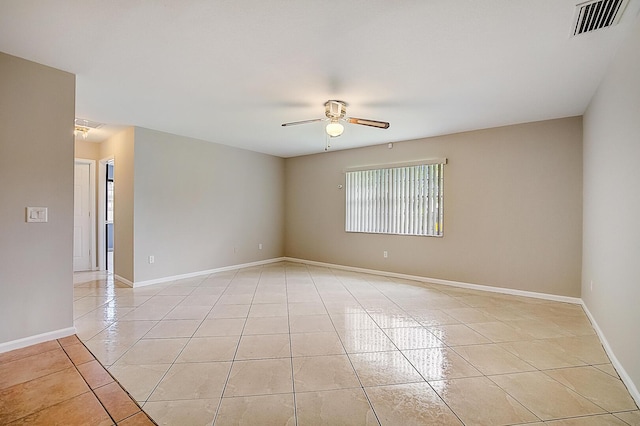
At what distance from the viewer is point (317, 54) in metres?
2.39

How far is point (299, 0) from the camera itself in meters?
1.79

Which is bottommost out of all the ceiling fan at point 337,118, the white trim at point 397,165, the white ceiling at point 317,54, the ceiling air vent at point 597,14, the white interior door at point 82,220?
the white interior door at point 82,220

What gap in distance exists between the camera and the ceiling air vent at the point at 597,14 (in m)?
1.81

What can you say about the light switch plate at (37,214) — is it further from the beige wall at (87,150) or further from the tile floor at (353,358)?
the beige wall at (87,150)

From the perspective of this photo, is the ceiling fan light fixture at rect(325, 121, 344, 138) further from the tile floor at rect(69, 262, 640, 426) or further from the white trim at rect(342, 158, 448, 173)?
the white trim at rect(342, 158, 448, 173)

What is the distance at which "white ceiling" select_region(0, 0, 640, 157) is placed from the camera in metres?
1.90

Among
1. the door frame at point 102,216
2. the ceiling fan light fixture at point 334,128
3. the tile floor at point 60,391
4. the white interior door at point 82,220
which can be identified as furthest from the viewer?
the door frame at point 102,216

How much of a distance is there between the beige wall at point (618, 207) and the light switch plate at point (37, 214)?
455 centimetres

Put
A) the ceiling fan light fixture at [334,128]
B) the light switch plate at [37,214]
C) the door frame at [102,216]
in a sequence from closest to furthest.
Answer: the light switch plate at [37,214] < the ceiling fan light fixture at [334,128] < the door frame at [102,216]

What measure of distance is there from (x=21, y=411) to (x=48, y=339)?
112cm

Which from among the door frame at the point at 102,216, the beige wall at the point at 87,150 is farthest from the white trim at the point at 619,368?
the beige wall at the point at 87,150

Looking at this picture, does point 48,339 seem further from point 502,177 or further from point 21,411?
point 502,177

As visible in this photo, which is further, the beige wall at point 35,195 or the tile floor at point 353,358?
the beige wall at point 35,195

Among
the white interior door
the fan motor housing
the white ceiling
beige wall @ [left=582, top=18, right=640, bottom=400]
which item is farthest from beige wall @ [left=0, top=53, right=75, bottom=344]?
beige wall @ [left=582, top=18, right=640, bottom=400]
